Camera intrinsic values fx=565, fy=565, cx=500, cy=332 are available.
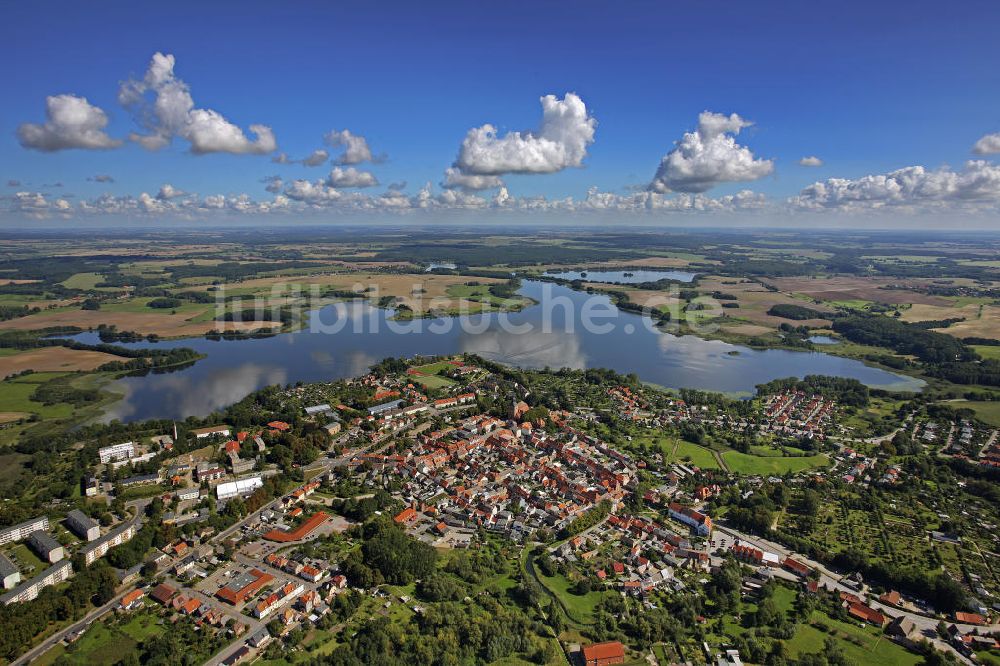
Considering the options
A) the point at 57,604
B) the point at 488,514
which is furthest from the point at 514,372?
the point at 57,604

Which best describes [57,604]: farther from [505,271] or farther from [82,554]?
[505,271]

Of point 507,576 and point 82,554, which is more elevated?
point 82,554

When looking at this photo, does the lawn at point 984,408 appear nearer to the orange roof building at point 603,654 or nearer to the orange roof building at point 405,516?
the orange roof building at point 603,654

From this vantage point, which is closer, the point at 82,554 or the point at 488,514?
the point at 82,554

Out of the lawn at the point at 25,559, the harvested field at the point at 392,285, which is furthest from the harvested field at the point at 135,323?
the lawn at the point at 25,559

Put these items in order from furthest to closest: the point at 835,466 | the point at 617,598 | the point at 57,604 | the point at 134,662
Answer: the point at 835,466
the point at 617,598
the point at 57,604
the point at 134,662

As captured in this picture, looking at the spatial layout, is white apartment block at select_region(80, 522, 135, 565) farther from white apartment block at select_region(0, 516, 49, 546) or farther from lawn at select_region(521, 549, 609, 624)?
lawn at select_region(521, 549, 609, 624)

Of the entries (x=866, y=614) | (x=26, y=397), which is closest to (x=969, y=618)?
(x=866, y=614)

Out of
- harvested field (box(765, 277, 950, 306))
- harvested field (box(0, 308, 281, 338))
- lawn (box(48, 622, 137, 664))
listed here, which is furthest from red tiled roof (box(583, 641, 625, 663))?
harvested field (box(765, 277, 950, 306))

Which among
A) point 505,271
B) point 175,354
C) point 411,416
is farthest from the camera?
point 505,271
